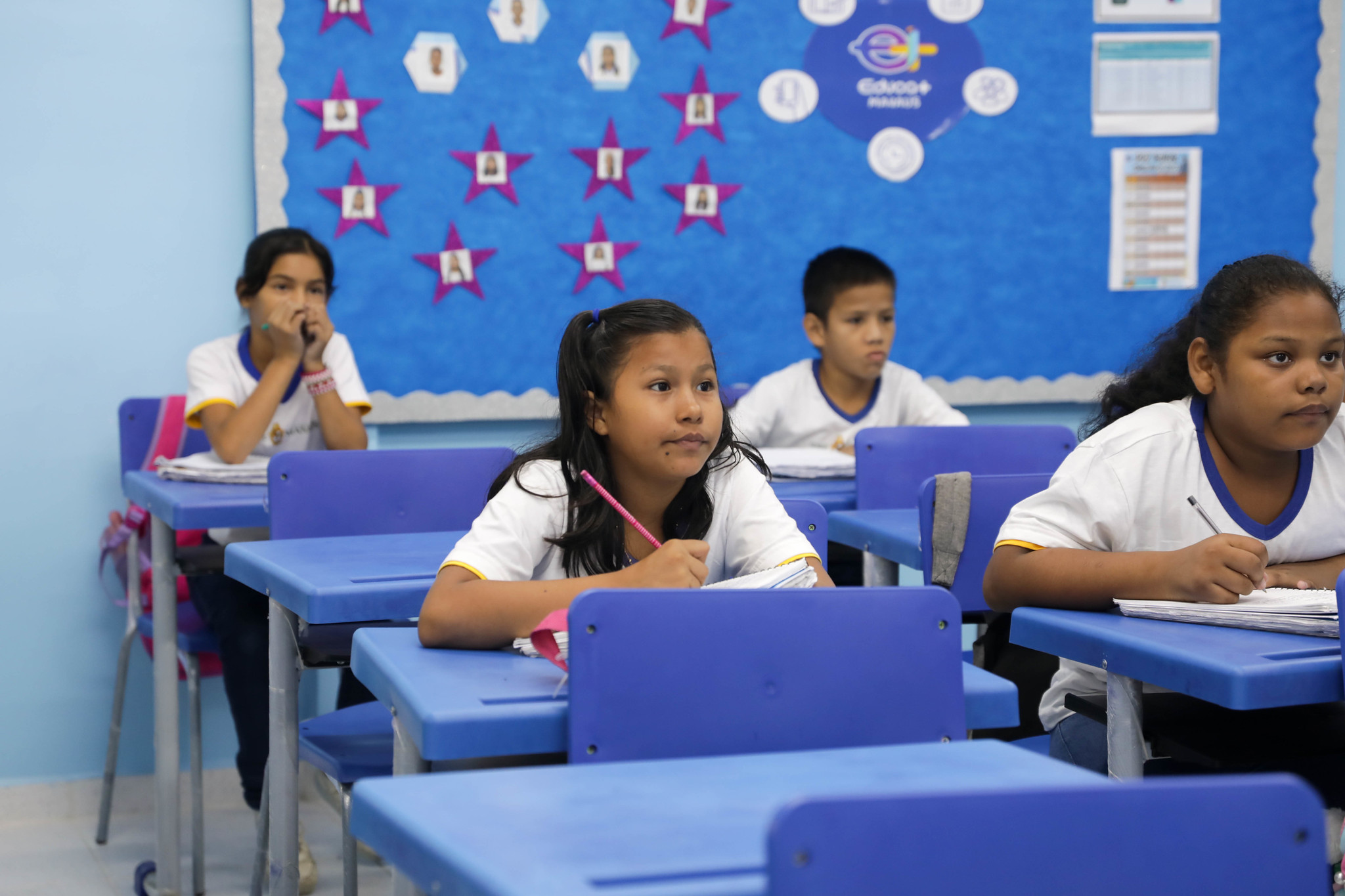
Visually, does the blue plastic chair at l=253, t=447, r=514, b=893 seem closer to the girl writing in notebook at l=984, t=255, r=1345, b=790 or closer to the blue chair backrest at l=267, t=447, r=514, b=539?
the blue chair backrest at l=267, t=447, r=514, b=539

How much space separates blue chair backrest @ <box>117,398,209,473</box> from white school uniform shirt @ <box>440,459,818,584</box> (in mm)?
1611

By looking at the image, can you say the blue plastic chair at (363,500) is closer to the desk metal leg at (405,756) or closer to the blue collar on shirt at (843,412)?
the desk metal leg at (405,756)

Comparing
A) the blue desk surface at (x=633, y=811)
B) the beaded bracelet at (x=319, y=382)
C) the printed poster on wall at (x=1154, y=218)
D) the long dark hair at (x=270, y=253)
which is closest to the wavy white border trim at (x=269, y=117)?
the long dark hair at (x=270, y=253)

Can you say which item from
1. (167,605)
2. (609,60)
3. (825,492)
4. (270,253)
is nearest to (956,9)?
(609,60)

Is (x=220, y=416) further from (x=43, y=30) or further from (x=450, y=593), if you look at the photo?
(x=450, y=593)

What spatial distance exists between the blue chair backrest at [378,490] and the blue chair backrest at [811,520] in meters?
0.61

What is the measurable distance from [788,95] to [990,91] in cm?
57

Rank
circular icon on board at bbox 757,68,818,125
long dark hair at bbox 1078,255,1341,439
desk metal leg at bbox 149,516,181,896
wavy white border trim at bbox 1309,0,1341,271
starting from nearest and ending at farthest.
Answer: long dark hair at bbox 1078,255,1341,439 → desk metal leg at bbox 149,516,181,896 → circular icon on board at bbox 757,68,818,125 → wavy white border trim at bbox 1309,0,1341,271

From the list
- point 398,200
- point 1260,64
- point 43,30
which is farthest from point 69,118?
point 1260,64

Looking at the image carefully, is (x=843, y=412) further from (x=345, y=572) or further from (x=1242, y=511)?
(x=345, y=572)

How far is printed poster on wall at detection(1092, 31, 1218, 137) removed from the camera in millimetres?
3609

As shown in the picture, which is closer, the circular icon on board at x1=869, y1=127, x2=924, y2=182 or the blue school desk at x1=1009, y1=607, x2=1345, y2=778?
the blue school desk at x1=1009, y1=607, x2=1345, y2=778

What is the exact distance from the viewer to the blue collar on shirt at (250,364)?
2.82 metres

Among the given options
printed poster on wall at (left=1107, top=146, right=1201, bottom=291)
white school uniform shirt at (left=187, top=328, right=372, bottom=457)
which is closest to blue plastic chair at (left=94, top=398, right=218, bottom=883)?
white school uniform shirt at (left=187, top=328, right=372, bottom=457)
